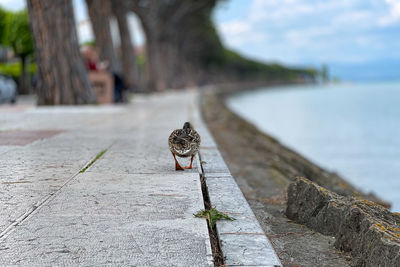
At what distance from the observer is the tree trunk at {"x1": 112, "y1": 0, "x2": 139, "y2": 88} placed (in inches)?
1398

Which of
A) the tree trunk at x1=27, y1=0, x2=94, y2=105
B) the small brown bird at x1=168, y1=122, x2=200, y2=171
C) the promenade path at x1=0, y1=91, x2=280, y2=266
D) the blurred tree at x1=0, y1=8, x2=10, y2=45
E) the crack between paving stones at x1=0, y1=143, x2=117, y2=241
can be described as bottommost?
the promenade path at x1=0, y1=91, x2=280, y2=266

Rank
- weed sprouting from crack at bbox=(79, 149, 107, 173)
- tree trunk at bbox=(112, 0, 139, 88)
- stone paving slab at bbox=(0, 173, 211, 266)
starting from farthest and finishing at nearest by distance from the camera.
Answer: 1. tree trunk at bbox=(112, 0, 139, 88)
2. weed sprouting from crack at bbox=(79, 149, 107, 173)
3. stone paving slab at bbox=(0, 173, 211, 266)

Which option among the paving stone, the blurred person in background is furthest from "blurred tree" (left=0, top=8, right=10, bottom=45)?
the paving stone

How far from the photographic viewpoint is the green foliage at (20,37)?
125 feet

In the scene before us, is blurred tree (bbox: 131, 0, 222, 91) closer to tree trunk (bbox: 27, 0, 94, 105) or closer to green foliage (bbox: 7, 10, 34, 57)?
green foliage (bbox: 7, 10, 34, 57)

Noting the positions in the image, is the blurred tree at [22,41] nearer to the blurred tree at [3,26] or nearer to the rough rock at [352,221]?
the blurred tree at [3,26]

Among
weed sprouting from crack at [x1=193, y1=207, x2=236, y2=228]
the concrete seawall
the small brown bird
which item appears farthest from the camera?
the small brown bird

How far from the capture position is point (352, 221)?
3904 millimetres

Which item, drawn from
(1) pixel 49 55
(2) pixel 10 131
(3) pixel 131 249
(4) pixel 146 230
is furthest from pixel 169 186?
(1) pixel 49 55

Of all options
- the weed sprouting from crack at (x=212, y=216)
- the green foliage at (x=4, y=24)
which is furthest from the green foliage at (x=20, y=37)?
the weed sprouting from crack at (x=212, y=216)

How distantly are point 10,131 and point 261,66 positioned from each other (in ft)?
617

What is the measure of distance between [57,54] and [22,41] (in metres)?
21.2

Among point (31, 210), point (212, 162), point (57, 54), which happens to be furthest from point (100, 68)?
point (31, 210)

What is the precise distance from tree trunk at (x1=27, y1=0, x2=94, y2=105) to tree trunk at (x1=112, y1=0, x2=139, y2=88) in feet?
51.6
